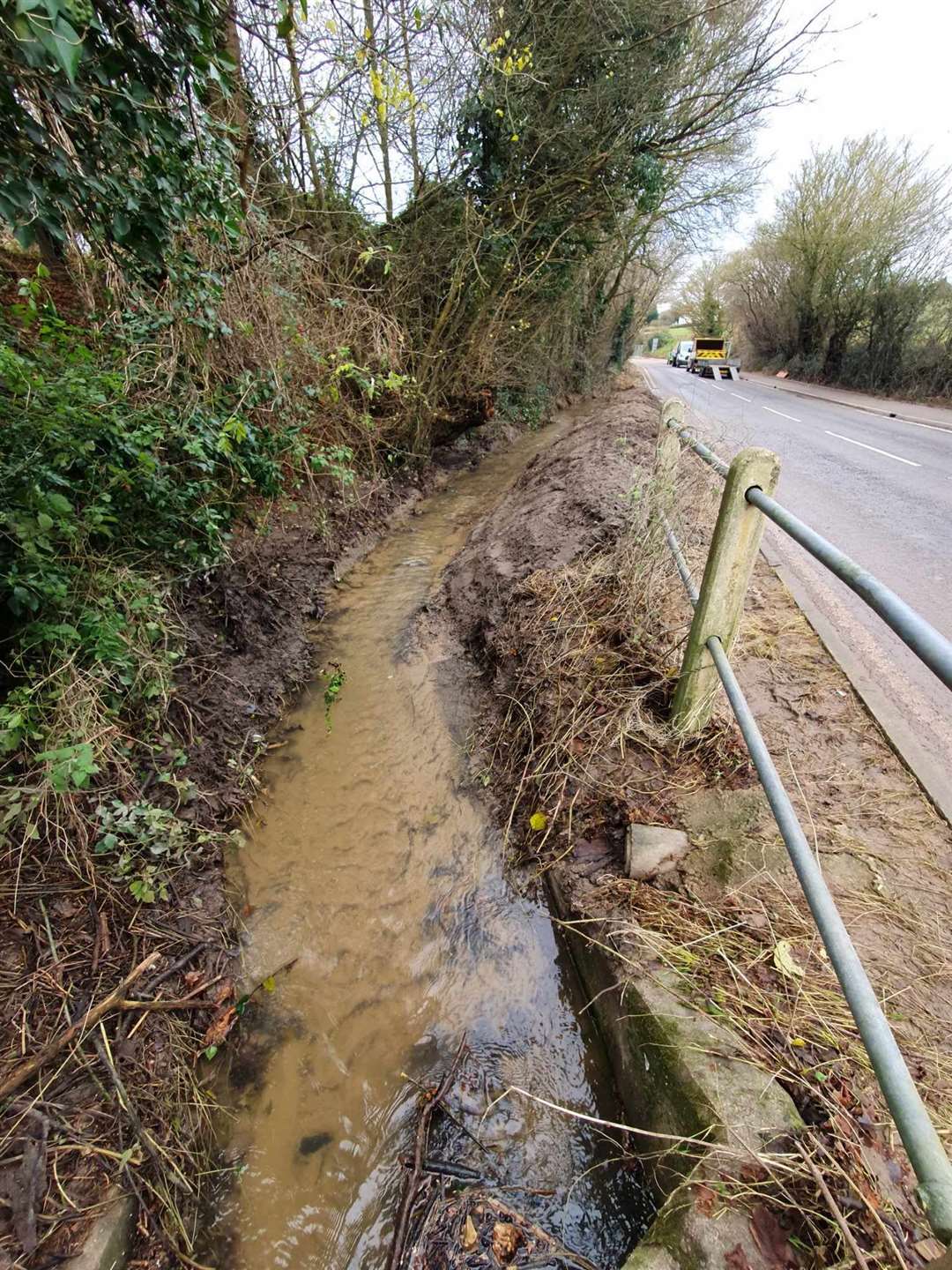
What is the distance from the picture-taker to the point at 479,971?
2371mm

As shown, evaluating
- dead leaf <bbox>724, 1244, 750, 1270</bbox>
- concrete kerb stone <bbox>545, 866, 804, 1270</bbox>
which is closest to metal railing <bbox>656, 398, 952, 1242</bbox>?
concrete kerb stone <bbox>545, 866, 804, 1270</bbox>

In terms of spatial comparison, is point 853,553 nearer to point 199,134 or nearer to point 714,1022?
point 714,1022

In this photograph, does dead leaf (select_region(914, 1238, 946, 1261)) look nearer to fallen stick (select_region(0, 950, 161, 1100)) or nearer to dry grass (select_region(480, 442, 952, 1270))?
dry grass (select_region(480, 442, 952, 1270))

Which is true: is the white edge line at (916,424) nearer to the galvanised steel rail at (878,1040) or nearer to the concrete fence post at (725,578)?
the concrete fence post at (725,578)

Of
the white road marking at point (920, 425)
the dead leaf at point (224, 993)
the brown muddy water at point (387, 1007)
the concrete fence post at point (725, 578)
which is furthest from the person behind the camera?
the white road marking at point (920, 425)

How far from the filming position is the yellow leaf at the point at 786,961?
171cm

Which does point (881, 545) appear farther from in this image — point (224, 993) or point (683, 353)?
point (683, 353)

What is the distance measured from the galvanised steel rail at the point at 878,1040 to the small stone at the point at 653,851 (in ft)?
2.47

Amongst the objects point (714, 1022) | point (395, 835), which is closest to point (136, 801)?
point (395, 835)

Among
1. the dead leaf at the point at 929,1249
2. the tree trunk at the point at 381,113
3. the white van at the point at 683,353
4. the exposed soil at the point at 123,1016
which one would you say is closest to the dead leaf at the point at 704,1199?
the dead leaf at the point at 929,1249

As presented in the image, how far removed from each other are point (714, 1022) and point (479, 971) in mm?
1060

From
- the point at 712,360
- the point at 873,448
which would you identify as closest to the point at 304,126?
the point at 873,448

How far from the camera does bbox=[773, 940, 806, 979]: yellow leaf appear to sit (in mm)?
1706

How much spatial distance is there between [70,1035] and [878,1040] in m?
2.32
